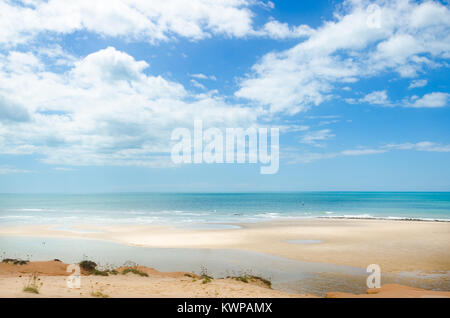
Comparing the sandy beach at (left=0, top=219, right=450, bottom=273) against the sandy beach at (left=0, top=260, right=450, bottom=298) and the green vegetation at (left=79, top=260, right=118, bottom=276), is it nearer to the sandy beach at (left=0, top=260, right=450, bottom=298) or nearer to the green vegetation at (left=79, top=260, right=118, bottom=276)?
the sandy beach at (left=0, top=260, right=450, bottom=298)

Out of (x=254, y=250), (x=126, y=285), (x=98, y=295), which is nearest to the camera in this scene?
(x=98, y=295)

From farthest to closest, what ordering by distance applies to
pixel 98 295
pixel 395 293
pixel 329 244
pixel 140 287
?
1. pixel 329 244
2. pixel 140 287
3. pixel 395 293
4. pixel 98 295

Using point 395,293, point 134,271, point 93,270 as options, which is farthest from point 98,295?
point 395,293

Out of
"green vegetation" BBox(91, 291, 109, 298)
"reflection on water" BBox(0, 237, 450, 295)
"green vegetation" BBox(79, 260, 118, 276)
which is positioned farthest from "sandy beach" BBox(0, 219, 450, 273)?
"green vegetation" BBox(91, 291, 109, 298)

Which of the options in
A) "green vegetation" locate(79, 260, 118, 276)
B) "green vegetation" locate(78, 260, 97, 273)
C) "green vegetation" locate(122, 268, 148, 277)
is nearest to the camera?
"green vegetation" locate(122, 268, 148, 277)

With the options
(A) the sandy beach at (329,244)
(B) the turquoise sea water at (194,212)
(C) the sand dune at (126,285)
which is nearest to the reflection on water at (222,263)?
(A) the sandy beach at (329,244)

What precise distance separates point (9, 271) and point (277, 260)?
14666 mm

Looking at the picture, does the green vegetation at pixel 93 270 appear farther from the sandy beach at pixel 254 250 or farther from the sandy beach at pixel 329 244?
the sandy beach at pixel 329 244

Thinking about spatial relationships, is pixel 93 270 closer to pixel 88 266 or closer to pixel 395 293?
pixel 88 266

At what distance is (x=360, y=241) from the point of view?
83.2 feet
